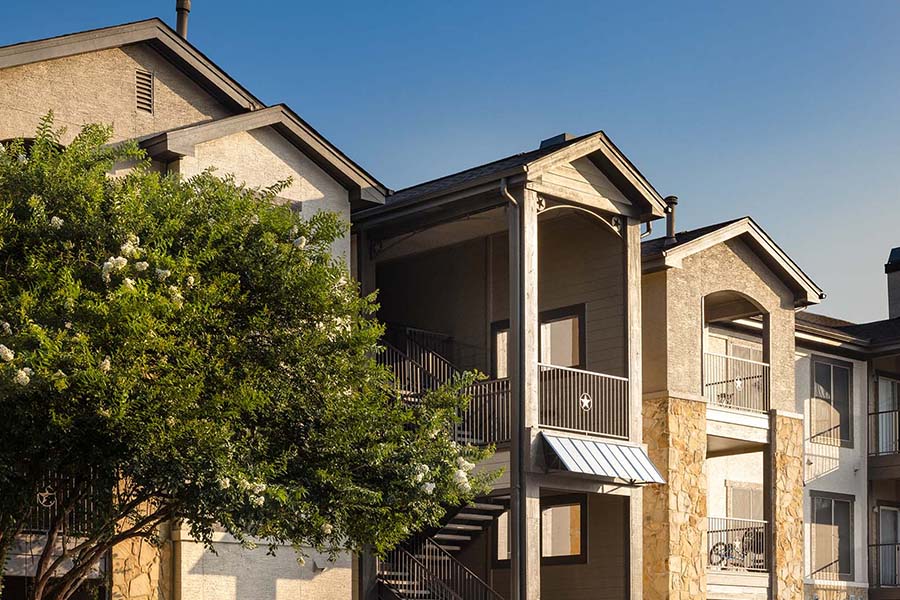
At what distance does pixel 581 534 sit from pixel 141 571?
9.40m

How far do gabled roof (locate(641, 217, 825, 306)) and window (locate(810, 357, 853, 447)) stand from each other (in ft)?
16.4

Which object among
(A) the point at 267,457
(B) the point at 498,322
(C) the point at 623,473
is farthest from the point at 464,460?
(B) the point at 498,322

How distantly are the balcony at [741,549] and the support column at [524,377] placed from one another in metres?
6.82

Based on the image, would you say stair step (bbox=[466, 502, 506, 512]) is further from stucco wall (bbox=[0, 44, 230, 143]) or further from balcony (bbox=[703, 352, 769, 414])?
stucco wall (bbox=[0, 44, 230, 143])

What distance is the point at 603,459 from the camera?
25.1 m

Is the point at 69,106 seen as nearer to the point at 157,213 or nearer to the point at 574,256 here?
the point at 157,213

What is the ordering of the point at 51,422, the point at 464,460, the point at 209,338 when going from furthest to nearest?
the point at 464,460
the point at 209,338
the point at 51,422

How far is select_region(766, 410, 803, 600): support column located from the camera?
1205 inches

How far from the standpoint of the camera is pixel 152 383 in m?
16.3

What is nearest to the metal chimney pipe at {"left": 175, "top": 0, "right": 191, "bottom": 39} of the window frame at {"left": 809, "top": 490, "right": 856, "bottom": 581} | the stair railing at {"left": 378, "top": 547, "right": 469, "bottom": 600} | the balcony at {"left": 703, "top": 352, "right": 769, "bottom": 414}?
the stair railing at {"left": 378, "top": 547, "right": 469, "bottom": 600}

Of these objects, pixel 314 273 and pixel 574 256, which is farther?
pixel 574 256

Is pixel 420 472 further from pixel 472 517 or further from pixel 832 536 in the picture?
pixel 832 536

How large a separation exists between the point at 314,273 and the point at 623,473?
892 centimetres

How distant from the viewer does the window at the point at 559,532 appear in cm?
2797
